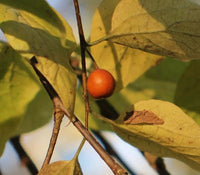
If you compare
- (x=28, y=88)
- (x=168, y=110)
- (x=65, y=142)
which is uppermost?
(x=28, y=88)

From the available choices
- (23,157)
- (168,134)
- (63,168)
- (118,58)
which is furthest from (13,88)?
(168,134)

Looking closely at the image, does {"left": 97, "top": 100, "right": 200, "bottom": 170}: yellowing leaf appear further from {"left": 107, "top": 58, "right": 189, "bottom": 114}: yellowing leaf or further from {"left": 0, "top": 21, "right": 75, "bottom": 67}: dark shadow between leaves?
{"left": 107, "top": 58, "right": 189, "bottom": 114}: yellowing leaf

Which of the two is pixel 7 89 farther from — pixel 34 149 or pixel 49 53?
Answer: pixel 34 149

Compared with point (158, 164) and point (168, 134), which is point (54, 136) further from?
point (158, 164)

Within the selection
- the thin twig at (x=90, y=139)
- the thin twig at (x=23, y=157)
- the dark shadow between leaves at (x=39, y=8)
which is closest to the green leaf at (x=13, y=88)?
the thin twig at (x=23, y=157)

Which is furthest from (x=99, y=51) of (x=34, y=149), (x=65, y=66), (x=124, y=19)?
(x=34, y=149)

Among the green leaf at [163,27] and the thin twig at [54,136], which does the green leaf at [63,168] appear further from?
the green leaf at [163,27]

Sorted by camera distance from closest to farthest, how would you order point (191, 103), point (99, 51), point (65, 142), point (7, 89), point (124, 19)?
point (124, 19) < point (99, 51) < point (191, 103) < point (7, 89) < point (65, 142)
